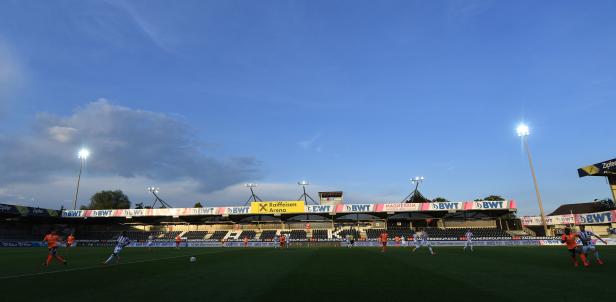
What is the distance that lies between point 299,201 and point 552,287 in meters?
48.8

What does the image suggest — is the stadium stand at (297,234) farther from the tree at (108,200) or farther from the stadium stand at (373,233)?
the tree at (108,200)

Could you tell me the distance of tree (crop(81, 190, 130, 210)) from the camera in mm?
107688

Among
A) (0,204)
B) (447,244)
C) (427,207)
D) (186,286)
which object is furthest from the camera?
(427,207)

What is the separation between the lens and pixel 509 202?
167 ft

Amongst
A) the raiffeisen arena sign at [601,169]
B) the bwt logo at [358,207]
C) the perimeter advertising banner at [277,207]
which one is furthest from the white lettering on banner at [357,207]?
the raiffeisen arena sign at [601,169]

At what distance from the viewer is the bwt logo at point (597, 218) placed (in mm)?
41594

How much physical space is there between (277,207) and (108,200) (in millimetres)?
80707

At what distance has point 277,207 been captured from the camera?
57.0 m

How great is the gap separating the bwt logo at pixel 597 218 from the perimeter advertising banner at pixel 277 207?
133 ft

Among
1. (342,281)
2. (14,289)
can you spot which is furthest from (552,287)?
(14,289)

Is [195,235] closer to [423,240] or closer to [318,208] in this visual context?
[318,208]

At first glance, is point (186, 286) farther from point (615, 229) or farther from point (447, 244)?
point (615, 229)

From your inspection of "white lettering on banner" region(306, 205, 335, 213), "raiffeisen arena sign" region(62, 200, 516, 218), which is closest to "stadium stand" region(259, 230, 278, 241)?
"raiffeisen arena sign" region(62, 200, 516, 218)

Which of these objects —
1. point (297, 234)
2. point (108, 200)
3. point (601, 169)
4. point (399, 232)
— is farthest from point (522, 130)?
point (108, 200)
